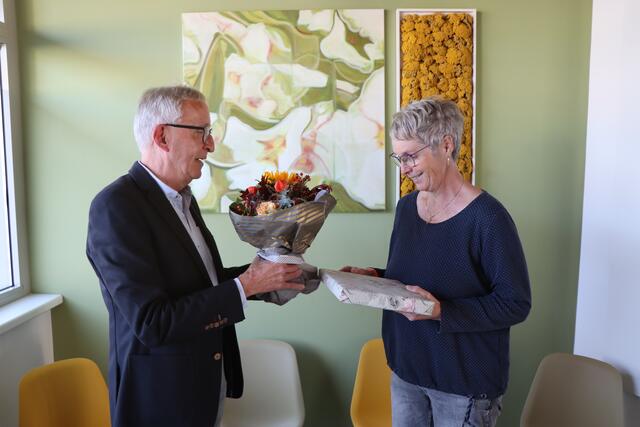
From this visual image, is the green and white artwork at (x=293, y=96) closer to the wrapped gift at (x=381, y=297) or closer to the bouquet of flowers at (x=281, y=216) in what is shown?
the bouquet of flowers at (x=281, y=216)

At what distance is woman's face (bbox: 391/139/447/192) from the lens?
153 centimetres

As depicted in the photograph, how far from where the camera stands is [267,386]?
8.39ft

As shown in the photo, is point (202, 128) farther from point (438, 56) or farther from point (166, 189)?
point (438, 56)

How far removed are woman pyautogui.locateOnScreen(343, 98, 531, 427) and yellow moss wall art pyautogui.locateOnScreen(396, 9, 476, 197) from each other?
3.35 feet

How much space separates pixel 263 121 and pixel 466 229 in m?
Answer: 1.40

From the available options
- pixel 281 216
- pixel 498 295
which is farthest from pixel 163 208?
pixel 498 295

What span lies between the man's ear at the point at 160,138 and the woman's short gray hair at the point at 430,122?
0.72 meters

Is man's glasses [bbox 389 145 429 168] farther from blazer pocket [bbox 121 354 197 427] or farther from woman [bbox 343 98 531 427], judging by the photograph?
blazer pocket [bbox 121 354 197 427]

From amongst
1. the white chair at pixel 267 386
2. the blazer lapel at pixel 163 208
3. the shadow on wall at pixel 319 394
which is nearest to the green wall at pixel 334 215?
the shadow on wall at pixel 319 394

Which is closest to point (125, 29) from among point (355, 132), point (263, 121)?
point (263, 121)

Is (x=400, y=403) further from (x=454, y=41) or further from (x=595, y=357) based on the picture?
A: (x=454, y=41)

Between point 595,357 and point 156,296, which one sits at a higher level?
point 156,296

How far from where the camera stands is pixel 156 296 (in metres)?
1.35

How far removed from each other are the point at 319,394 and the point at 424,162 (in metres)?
1.69
